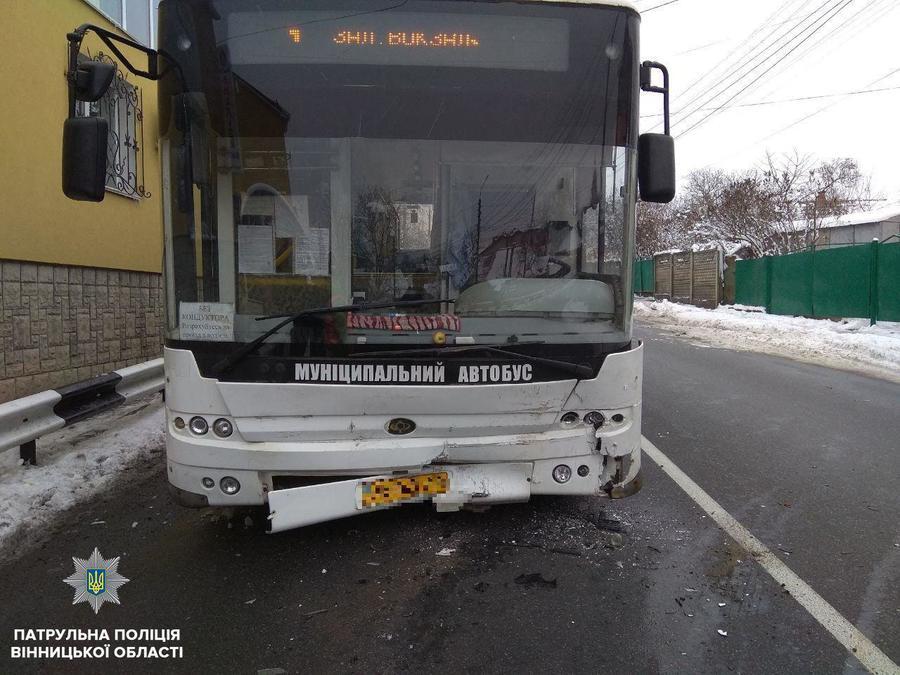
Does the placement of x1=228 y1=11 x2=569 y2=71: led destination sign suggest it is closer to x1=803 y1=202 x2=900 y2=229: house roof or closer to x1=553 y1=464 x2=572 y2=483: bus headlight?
x1=553 y1=464 x2=572 y2=483: bus headlight

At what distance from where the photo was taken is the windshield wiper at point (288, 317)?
122 inches

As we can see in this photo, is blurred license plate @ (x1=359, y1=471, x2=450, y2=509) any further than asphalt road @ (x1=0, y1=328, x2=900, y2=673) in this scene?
Yes

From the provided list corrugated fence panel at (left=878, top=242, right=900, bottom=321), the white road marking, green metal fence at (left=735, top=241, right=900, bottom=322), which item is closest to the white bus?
the white road marking

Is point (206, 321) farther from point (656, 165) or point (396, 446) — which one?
Result: point (656, 165)

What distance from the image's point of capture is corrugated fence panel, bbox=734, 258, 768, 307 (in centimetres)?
2188

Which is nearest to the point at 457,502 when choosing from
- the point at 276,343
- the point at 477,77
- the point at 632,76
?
the point at 276,343

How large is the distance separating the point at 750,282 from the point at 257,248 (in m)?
23.2

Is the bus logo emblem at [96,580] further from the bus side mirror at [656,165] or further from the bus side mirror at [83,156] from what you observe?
the bus side mirror at [656,165]

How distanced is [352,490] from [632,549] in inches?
68.0

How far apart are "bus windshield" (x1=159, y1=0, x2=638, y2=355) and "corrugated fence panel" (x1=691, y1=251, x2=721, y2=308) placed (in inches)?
943

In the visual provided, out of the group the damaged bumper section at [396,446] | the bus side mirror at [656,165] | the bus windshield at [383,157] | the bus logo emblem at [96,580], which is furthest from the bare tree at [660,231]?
the bus logo emblem at [96,580]

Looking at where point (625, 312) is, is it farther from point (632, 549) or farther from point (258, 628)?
point (258, 628)

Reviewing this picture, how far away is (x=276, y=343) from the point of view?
314 centimetres

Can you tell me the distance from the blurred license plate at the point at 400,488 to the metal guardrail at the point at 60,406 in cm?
279
